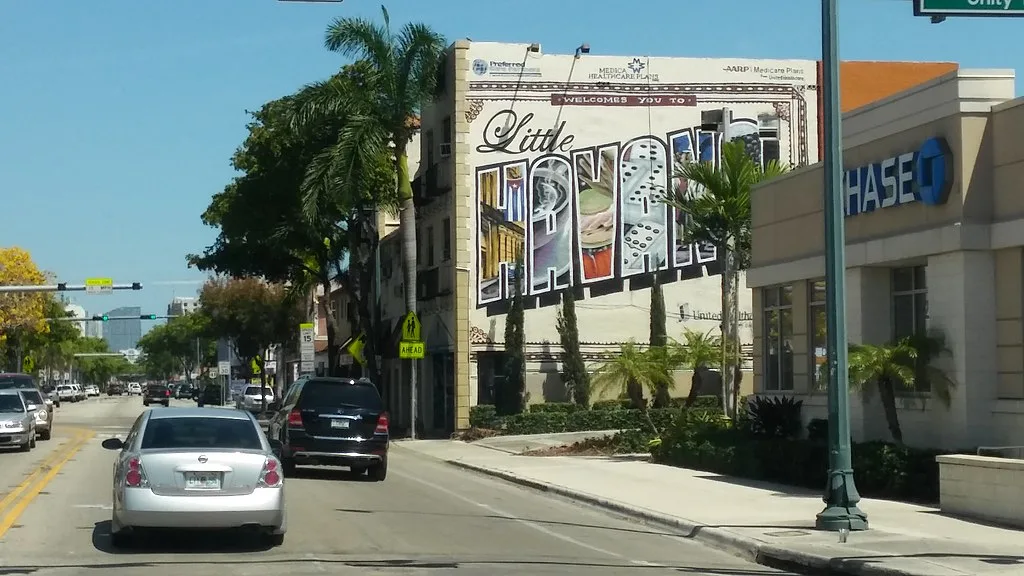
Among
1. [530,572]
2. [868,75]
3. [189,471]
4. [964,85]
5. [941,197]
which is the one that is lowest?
[530,572]

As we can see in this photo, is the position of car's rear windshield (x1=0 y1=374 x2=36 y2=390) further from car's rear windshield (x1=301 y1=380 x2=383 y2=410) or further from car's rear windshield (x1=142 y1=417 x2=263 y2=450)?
car's rear windshield (x1=142 y1=417 x2=263 y2=450)

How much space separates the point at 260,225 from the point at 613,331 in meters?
14.8

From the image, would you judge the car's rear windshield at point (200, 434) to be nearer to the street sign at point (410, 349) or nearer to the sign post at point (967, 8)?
the sign post at point (967, 8)

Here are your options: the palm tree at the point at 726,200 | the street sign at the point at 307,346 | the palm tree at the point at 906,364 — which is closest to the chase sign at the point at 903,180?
the palm tree at the point at 906,364

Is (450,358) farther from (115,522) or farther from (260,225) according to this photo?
(115,522)

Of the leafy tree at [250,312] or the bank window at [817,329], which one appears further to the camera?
the leafy tree at [250,312]

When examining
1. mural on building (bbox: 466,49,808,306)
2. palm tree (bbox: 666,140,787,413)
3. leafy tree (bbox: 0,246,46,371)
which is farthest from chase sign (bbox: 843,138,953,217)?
leafy tree (bbox: 0,246,46,371)

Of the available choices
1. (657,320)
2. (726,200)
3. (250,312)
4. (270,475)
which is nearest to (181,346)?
(250,312)

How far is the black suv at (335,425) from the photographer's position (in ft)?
76.8

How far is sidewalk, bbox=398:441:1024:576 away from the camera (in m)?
13.1

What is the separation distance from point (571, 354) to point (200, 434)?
26.6 meters

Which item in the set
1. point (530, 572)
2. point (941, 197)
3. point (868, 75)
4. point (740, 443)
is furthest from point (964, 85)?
point (868, 75)

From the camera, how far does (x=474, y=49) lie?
41062 millimetres

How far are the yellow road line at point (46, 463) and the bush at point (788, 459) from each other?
1218cm
